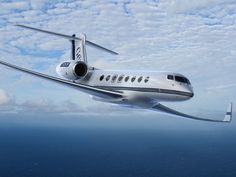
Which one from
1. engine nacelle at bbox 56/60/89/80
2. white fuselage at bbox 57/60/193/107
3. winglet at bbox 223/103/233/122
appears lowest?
white fuselage at bbox 57/60/193/107

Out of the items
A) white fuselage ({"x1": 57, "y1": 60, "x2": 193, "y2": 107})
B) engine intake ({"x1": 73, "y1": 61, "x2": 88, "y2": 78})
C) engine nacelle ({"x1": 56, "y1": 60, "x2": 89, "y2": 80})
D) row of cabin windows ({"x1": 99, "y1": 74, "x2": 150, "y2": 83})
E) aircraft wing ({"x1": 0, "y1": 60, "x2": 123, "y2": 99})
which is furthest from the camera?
engine intake ({"x1": 73, "y1": 61, "x2": 88, "y2": 78})

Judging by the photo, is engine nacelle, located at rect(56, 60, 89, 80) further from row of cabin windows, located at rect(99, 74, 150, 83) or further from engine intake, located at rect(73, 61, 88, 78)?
row of cabin windows, located at rect(99, 74, 150, 83)

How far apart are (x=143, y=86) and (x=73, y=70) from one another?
6.25m

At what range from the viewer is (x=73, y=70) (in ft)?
71.4

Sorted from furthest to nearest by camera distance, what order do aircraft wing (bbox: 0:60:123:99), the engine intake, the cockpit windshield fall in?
the engine intake
aircraft wing (bbox: 0:60:123:99)
the cockpit windshield

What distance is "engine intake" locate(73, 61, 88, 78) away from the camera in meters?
21.9

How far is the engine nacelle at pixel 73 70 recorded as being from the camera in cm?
2180

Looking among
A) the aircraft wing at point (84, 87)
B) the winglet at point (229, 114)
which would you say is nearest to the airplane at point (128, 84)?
the aircraft wing at point (84, 87)

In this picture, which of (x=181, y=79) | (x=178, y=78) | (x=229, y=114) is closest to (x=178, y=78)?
(x=178, y=78)

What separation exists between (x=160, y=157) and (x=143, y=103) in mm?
131955

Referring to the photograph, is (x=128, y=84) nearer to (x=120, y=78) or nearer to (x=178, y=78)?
(x=120, y=78)

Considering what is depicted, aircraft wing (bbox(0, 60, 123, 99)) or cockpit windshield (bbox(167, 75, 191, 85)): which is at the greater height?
aircraft wing (bbox(0, 60, 123, 99))

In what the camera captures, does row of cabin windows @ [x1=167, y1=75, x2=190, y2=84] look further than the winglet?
No

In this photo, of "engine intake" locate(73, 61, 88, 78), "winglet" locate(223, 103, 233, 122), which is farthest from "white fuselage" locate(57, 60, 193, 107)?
"winglet" locate(223, 103, 233, 122)
